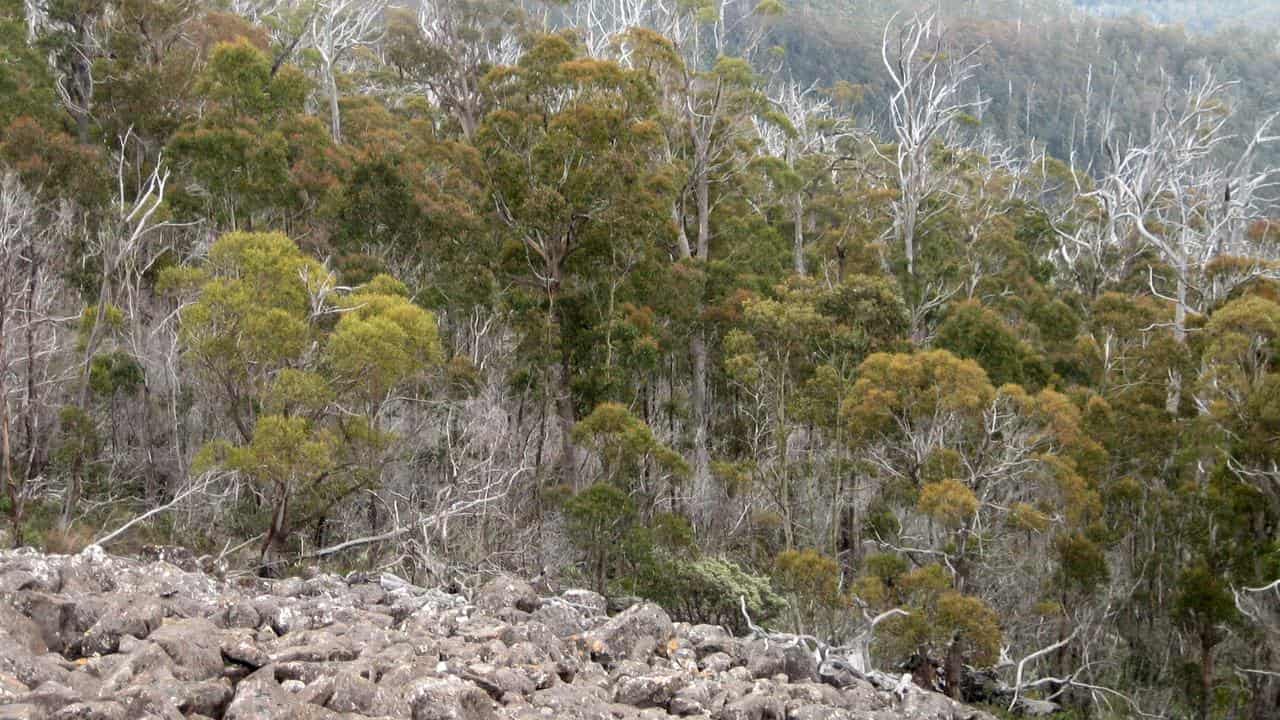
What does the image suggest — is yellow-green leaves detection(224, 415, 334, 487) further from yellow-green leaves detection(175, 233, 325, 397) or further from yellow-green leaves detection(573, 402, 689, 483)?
yellow-green leaves detection(573, 402, 689, 483)

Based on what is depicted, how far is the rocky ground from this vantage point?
6.77 m

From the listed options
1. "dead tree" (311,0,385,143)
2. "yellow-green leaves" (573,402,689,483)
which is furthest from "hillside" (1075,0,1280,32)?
"yellow-green leaves" (573,402,689,483)

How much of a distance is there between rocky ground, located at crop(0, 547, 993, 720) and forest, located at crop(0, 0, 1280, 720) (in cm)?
263

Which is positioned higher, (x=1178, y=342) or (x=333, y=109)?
(x=333, y=109)

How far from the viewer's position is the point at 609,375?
17156 mm

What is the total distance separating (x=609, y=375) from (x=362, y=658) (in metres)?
9.77

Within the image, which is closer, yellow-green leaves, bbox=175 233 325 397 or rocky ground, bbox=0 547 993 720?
rocky ground, bbox=0 547 993 720

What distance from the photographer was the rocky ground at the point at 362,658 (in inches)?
267

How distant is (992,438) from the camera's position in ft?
48.9

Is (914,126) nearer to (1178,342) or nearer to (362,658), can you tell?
(1178,342)

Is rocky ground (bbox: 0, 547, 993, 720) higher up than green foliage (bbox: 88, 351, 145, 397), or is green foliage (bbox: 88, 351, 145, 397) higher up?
green foliage (bbox: 88, 351, 145, 397)

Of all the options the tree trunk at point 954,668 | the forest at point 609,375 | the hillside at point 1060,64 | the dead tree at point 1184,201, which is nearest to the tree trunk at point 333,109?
the forest at point 609,375

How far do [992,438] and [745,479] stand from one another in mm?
4661

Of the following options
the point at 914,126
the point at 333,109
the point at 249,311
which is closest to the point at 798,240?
the point at 914,126
